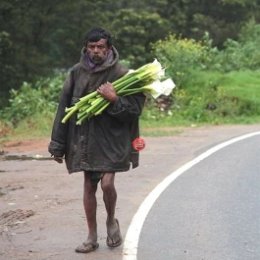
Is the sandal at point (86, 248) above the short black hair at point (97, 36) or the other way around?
the other way around

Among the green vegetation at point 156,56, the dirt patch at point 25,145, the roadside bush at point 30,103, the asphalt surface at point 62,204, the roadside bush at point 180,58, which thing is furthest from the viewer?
the roadside bush at point 180,58

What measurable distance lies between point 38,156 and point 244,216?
619 cm

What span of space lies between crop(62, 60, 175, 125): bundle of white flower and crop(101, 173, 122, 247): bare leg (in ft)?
1.90

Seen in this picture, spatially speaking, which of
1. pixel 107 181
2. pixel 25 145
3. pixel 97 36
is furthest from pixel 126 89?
pixel 25 145

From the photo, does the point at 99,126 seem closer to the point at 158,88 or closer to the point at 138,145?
the point at 138,145

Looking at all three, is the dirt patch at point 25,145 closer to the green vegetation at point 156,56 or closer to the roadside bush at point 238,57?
the green vegetation at point 156,56

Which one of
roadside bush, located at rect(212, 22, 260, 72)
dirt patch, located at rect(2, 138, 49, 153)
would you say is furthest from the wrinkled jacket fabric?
roadside bush, located at rect(212, 22, 260, 72)

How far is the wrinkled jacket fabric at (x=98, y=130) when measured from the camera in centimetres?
607

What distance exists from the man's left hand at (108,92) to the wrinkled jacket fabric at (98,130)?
0.06m

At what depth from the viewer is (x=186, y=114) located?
20.7 meters

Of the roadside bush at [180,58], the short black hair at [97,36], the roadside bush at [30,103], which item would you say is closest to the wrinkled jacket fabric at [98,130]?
the short black hair at [97,36]

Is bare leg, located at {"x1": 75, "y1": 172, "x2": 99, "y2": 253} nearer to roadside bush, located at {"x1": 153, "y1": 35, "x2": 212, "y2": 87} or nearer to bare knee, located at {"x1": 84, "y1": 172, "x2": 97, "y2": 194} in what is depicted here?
bare knee, located at {"x1": 84, "y1": 172, "x2": 97, "y2": 194}

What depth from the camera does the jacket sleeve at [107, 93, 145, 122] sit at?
5.96 meters

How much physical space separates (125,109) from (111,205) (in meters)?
0.96
